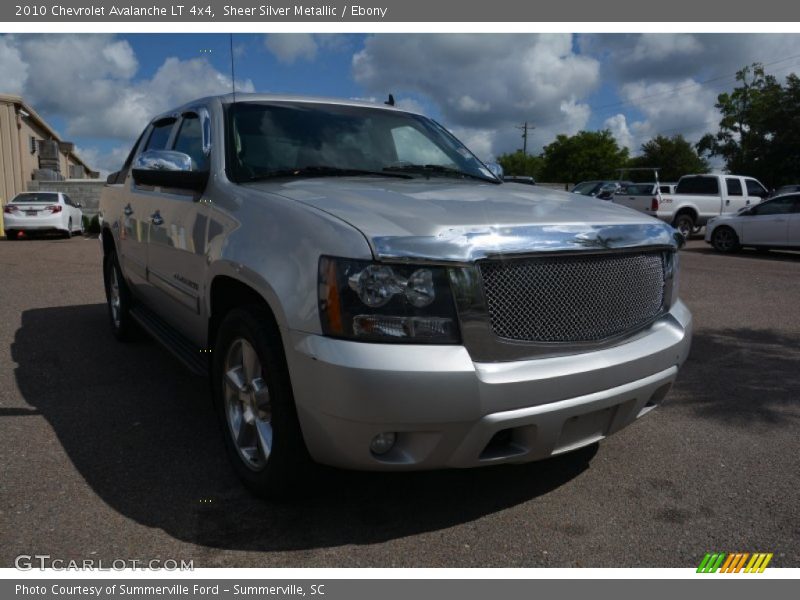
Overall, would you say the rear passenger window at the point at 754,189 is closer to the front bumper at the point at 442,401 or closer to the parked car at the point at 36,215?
the parked car at the point at 36,215

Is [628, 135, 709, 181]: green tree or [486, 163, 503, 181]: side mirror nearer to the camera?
[486, 163, 503, 181]: side mirror

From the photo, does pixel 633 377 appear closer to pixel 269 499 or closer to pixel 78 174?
pixel 269 499

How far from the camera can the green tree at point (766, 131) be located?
39.2 metres

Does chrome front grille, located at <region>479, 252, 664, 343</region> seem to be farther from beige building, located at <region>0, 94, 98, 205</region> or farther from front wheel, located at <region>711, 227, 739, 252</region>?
beige building, located at <region>0, 94, 98, 205</region>

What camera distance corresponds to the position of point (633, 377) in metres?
2.87

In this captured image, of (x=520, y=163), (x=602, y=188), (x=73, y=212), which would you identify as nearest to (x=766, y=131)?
(x=602, y=188)

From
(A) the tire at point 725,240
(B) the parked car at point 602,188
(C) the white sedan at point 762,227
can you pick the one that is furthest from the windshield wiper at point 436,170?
(B) the parked car at point 602,188

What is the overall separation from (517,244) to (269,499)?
4.99 feet

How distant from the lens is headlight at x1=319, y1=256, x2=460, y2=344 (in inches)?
95.9

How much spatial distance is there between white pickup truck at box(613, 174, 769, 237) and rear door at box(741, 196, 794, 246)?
4120 mm

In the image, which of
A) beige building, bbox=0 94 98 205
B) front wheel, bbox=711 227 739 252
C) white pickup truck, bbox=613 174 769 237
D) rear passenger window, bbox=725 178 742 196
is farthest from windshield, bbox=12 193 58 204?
rear passenger window, bbox=725 178 742 196

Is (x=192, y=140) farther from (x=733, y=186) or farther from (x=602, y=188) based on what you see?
(x=602, y=188)

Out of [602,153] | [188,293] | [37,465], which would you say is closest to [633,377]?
[188,293]

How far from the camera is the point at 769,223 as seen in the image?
49.0ft
